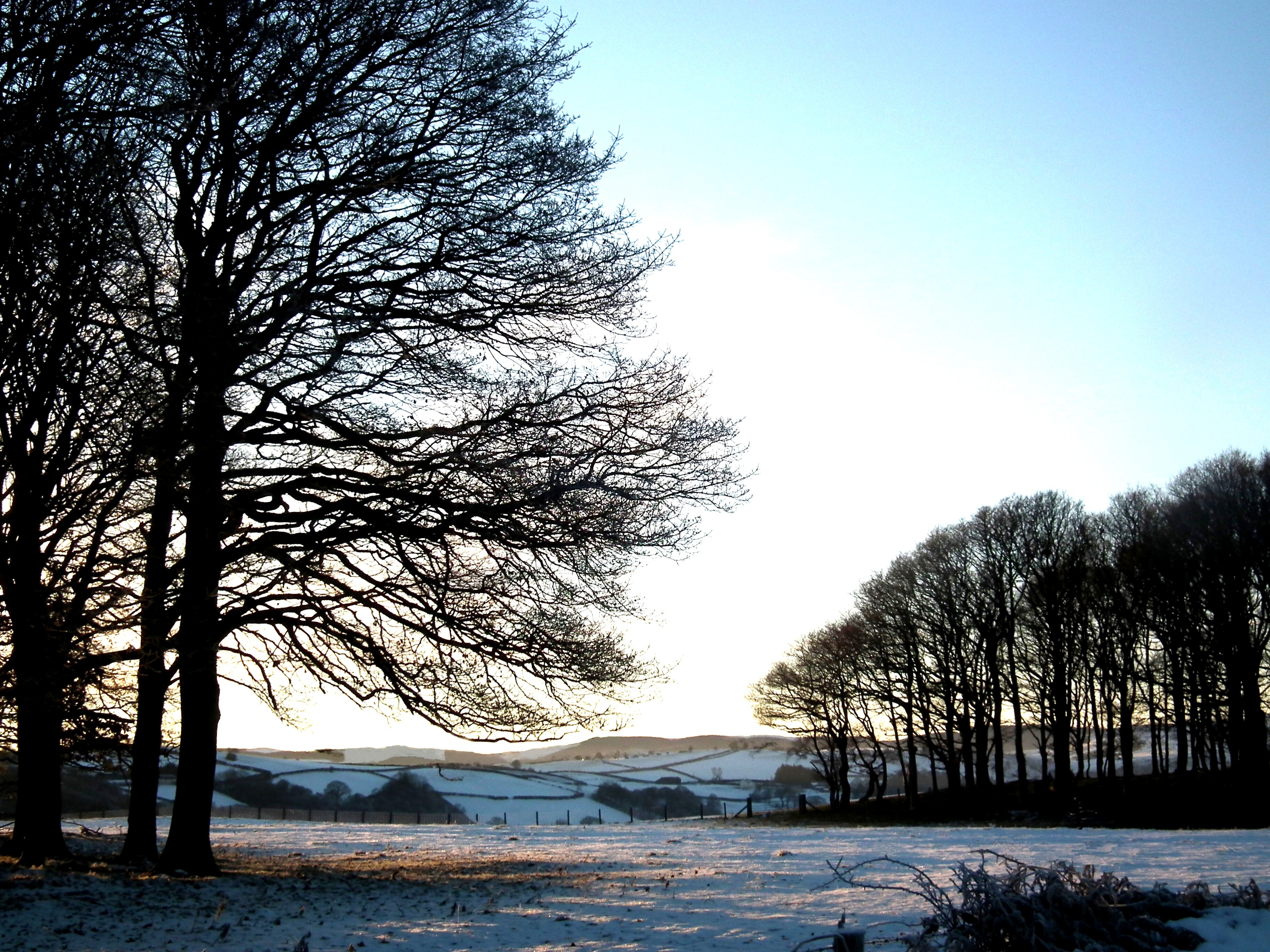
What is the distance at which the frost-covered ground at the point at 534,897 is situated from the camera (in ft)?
25.4

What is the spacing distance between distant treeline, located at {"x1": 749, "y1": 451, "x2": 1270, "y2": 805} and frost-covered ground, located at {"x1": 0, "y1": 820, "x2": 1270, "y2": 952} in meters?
16.9

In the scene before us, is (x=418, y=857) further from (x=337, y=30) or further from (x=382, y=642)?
(x=337, y=30)

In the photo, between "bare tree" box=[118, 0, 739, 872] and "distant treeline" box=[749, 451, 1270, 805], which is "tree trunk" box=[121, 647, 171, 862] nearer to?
"bare tree" box=[118, 0, 739, 872]

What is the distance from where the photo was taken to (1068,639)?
37188 mm

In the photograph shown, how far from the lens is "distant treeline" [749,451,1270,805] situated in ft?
105

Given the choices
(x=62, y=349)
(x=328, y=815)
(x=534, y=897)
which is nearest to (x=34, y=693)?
(x=62, y=349)

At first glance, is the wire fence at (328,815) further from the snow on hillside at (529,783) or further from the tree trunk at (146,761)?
the tree trunk at (146,761)

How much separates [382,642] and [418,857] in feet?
19.9

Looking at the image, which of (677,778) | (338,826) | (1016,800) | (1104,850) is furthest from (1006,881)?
(677,778)

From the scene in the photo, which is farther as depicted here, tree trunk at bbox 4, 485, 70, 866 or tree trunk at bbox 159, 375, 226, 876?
tree trunk at bbox 159, 375, 226, 876

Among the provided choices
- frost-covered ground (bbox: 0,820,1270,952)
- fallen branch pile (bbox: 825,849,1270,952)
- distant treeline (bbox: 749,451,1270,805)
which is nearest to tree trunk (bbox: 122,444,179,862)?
frost-covered ground (bbox: 0,820,1270,952)

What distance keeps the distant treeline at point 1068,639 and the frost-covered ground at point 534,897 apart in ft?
55.5

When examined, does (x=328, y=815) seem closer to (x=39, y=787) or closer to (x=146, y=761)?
(x=39, y=787)

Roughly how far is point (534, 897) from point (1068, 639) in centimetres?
3197
